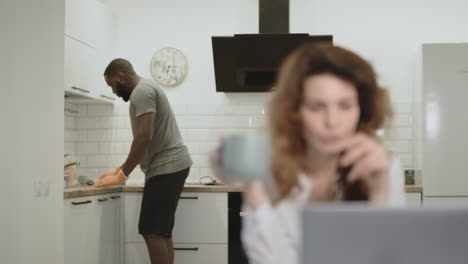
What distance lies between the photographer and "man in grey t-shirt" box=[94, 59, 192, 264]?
9.80 feet

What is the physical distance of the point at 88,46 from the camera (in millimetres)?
3658

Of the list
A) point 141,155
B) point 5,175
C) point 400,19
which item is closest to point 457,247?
point 5,175

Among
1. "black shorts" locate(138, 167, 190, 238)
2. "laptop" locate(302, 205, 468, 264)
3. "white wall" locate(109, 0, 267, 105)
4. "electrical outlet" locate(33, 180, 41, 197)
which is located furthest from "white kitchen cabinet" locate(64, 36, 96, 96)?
"laptop" locate(302, 205, 468, 264)

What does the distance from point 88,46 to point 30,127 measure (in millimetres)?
1290

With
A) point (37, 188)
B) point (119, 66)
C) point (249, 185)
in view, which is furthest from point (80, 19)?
point (249, 185)

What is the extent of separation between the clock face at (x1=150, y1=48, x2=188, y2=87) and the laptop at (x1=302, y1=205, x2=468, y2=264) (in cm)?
350

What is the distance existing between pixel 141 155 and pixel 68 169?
0.77 m

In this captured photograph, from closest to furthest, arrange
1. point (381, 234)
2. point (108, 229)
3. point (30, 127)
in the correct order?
point (381, 234) < point (30, 127) < point (108, 229)

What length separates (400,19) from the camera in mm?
4102

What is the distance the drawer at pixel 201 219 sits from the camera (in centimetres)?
358

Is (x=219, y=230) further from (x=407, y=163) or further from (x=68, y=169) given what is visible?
(x=407, y=163)

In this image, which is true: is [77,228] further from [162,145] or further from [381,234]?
[381,234]

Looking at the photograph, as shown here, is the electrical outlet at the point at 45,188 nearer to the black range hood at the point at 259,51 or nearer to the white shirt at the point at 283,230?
the black range hood at the point at 259,51

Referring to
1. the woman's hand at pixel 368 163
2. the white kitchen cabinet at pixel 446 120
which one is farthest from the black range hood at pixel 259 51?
the woman's hand at pixel 368 163
